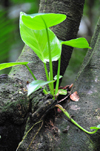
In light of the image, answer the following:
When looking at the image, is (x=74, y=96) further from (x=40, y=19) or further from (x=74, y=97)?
(x=40, y=19)

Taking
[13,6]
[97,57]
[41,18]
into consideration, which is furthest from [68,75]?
[41,18]

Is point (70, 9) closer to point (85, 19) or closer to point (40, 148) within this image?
point (40, 148)

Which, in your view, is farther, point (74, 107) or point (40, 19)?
point (74, 107)

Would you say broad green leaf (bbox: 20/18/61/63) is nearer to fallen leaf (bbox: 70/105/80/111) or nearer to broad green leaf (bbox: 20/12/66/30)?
broad green leaf (bbox: 20/12/66/30)

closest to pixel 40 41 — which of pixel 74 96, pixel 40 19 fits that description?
pixel 40 19

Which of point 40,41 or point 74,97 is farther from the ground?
point 40,41

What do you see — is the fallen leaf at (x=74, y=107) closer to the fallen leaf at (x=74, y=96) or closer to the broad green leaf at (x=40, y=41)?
the fallen leaf at (x=74, y=96)

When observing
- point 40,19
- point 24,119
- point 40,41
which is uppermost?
point 40,19

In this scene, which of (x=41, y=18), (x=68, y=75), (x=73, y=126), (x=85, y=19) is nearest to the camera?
(x=41, y=18)

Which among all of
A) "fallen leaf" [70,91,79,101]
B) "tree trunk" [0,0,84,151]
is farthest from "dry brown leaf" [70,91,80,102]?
"tree trunk" [0,0,84,151]
